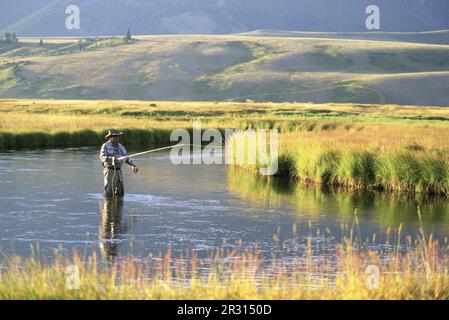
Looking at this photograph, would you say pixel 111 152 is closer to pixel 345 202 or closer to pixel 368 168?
pixel 345 202

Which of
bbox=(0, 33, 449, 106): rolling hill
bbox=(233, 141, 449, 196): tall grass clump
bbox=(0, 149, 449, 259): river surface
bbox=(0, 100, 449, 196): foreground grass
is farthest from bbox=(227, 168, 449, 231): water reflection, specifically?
bbox=(0, 33, 449, 106): rolling hill

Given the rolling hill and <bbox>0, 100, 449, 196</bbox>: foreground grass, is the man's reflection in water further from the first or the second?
the rolling hill

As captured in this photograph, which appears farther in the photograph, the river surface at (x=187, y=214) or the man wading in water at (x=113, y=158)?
the man wading in water at (x=113, y=158)

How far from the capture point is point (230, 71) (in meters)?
160

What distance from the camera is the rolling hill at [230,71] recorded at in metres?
138

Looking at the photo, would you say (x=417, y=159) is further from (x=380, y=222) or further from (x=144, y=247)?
(x=144, y=247)

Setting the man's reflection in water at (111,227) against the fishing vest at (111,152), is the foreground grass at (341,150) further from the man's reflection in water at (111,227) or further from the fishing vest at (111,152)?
the fishing vest at (111,152)

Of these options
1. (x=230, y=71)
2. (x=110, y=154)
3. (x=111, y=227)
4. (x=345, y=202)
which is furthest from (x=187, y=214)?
(x=230, y=71)

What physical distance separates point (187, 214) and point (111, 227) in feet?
9.29

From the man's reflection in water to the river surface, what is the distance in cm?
2

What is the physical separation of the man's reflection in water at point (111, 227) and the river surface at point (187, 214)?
2 centimetres

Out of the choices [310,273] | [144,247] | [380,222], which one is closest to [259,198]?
[380,222]

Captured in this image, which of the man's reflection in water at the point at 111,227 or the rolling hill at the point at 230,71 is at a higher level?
the rolling hill at the point at 230,71

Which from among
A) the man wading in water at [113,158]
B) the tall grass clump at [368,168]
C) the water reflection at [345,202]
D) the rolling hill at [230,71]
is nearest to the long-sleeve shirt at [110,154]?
the man wading in water at [113,158]
